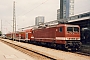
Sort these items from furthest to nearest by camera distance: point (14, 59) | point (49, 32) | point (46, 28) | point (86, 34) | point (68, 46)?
1. point (86, 34)
2. point (46, 28)
3. point (49, 32)
4. point (68, 46)
5. point (14, 59)

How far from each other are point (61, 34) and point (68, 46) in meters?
1.87

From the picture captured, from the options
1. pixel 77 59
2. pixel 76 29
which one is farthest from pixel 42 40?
pixel 77 59

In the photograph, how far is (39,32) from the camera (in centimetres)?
3403

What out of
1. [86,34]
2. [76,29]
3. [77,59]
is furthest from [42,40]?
[77,59]

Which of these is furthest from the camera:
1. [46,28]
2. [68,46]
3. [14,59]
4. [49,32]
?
[46,28]

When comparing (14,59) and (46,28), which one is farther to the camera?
(46,28)

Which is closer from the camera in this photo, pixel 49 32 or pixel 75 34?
pixel 75 34

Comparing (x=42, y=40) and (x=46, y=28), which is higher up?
(x=46, y=28)

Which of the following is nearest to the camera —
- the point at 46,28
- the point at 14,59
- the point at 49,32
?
the point at 14,59

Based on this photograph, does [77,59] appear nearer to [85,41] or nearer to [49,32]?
[49,32]

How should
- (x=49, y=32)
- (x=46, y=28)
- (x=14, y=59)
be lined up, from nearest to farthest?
(x=14, y=59)
(x=49, y=32)
(x=46, y=28)

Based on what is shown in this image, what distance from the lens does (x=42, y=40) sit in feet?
106

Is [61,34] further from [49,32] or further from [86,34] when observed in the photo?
[86,34]

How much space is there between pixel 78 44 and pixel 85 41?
11.0m
